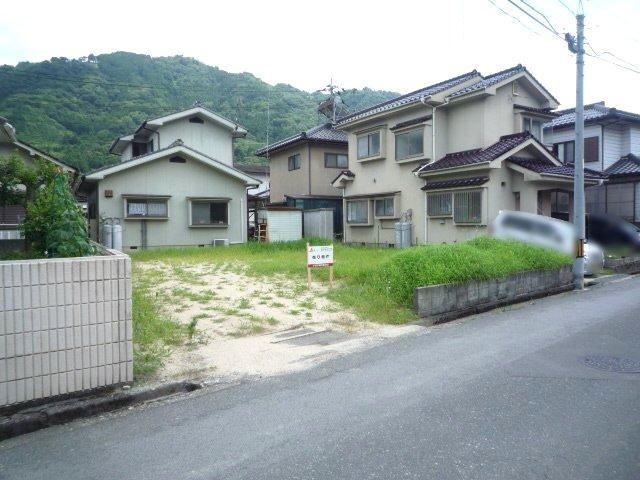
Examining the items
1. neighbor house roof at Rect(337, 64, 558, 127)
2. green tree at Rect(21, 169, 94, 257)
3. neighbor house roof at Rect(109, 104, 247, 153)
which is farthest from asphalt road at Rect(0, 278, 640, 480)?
neighbor house roof at Rect(109, 104, 247, 153)

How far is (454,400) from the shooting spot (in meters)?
4.20

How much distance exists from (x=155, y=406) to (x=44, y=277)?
4.97 ft

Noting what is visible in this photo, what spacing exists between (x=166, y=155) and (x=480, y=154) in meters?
12.9

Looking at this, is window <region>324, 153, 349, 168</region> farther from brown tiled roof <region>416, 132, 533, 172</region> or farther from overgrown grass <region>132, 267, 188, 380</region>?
overgrown grass <region>132, 267, 188, 380</region>

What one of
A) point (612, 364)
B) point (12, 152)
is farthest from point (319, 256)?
point (12, 152)

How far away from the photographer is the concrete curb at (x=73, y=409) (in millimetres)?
3768

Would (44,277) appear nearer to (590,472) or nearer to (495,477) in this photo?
(495,477)

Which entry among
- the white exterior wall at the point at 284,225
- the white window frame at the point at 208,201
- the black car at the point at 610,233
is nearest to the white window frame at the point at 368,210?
the white exterior wall at the point at 284,225

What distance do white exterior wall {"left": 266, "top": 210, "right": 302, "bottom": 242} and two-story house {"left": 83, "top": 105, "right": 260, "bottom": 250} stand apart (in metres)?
1.28

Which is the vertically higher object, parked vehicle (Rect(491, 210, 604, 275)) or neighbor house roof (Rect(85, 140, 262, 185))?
neighbor house roof (Rect(85, 140, 262, 185))

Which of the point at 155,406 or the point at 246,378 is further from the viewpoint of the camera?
the point at 246,378

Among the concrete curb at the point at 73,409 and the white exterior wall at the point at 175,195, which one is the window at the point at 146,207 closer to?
the white exterior wall at the point at 175,195

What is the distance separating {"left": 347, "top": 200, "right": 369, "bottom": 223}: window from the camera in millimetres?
21850

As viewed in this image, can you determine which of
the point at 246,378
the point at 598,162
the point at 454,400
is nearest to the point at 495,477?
the point at 454,400
